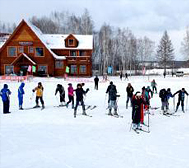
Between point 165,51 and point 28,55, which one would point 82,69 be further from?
point 165,51

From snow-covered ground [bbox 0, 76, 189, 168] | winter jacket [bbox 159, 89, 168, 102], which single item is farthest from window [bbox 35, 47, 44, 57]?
winter jacket [bbox 159, 89, 168, 102]

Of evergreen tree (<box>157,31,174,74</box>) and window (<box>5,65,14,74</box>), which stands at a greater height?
evergreen tree (<box>157,31,174,74</box>)

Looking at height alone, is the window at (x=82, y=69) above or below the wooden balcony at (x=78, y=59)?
below

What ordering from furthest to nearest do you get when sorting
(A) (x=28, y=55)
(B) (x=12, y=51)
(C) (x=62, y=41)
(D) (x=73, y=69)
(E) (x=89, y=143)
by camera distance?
(C) (x=62, y=41), (D) (x=73, y=69), (A) (x=28, y=55), (B) (x=12, y=51), (E) (x=89, y=143)

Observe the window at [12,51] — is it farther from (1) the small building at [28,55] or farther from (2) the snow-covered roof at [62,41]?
(2) the snow-covered roof at [62,41]

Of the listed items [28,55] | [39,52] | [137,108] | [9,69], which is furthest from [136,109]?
[9,69]

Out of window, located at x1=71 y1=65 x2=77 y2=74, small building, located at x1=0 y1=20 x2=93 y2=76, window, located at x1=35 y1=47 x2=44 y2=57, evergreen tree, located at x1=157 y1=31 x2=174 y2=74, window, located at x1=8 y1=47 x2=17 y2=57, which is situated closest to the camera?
small building, located at x1=0 y1=20 x2=93 y2=76

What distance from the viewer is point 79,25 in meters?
60.5

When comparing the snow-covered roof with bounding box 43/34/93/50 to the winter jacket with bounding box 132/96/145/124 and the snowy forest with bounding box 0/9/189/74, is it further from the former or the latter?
the winter jacket with bounding box 132/96/145/124

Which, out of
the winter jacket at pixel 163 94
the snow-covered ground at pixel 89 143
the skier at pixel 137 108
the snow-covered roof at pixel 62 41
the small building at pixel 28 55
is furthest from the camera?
the snow-covered roof at pixel 62 41

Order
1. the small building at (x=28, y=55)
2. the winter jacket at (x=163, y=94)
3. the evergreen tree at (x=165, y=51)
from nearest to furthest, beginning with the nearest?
1. the winter jacket at (x=163, y=94)
2. the small building at (x=28, y=55)
3. the evergreen tree at (x=165, y=51)

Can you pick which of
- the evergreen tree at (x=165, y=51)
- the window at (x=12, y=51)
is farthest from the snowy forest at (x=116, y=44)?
the window at (x=12, y=51)

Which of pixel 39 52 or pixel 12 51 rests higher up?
pixel 12 51

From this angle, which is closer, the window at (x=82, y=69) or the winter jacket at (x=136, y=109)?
the winter jacket at (x=136, y=109)
